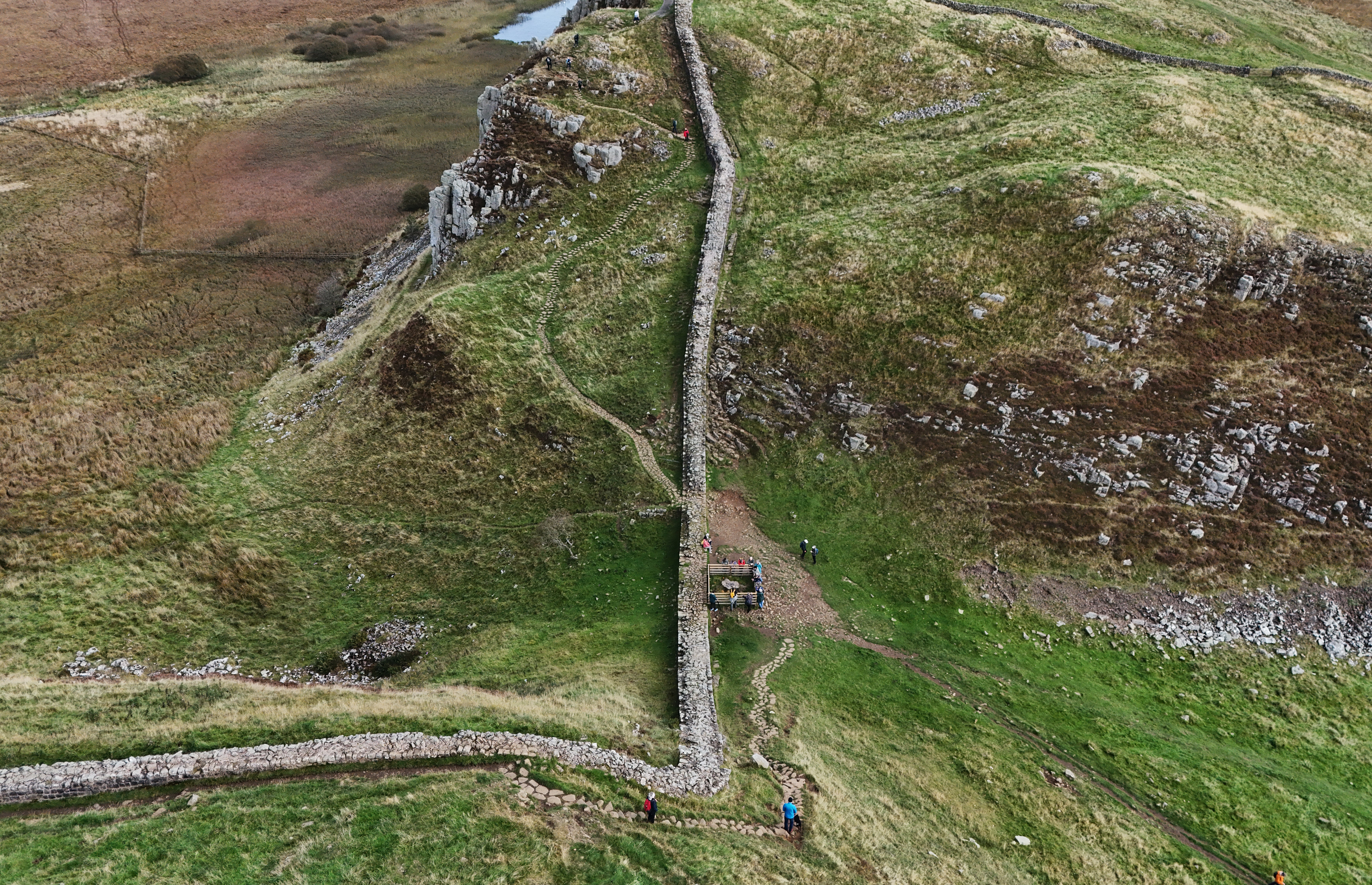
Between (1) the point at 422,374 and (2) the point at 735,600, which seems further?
(1) the point at 422,374

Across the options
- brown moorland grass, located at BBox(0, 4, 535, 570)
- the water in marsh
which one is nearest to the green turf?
brown moorland grass, located at BBox(0, 4, 535, 570)

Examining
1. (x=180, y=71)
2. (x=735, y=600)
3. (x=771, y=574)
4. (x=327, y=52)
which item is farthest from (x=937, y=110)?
(x=180, y=71)

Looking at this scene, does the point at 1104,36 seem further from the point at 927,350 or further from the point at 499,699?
the point at 499,699

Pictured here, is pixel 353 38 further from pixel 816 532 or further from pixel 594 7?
pixel 816 532

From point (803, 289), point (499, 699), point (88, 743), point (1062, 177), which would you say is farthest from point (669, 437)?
point (1062, 177)

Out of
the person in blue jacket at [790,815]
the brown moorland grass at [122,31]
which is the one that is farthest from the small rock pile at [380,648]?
the brown moorland grass at [122,31]

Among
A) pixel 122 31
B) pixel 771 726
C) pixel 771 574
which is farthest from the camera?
pixel 122 31
